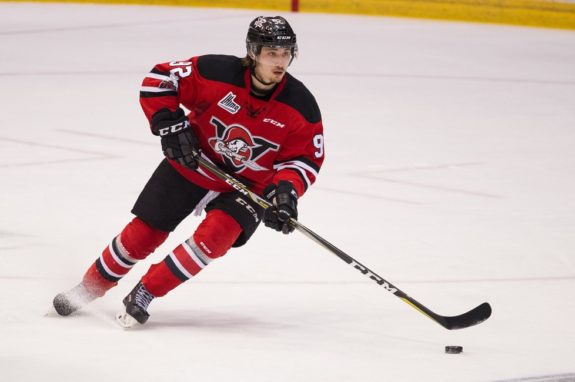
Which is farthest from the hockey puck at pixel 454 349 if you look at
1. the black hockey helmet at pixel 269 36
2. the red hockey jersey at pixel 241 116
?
the black hockey helmet at pixel 269 36

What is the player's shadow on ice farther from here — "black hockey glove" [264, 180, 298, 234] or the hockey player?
"black hockey glove" [264, 180, 298, 234]

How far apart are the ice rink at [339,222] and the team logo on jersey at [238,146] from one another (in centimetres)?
50

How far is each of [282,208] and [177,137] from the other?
0.39 metres

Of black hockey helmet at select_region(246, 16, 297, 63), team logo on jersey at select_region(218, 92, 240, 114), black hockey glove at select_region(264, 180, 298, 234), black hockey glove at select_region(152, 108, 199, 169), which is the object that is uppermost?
black hockey helmet at select_region(246, 16, 297, 63)

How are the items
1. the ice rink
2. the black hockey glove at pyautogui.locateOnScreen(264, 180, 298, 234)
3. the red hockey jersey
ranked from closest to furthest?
the ice rink < the black hockey glove at pyautogui.locateOnScreen(264, 180, 298, 234) < the red hockey jersey

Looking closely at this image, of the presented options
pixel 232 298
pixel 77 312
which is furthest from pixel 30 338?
pixel 232 298

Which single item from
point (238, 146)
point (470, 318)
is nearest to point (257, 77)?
point (238, 146)

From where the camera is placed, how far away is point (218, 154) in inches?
157

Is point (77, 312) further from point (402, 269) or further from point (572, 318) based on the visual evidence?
point (572, 318)

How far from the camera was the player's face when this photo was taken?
3.82 metres

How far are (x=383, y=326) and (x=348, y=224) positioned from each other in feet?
4.56

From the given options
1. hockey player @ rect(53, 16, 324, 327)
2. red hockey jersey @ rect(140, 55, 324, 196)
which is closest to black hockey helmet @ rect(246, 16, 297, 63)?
hockey player @ rect(53, 16, 324, 327)

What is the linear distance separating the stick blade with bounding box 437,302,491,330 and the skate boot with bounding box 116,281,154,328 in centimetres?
89

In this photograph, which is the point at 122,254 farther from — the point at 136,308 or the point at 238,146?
the point at 238,146
